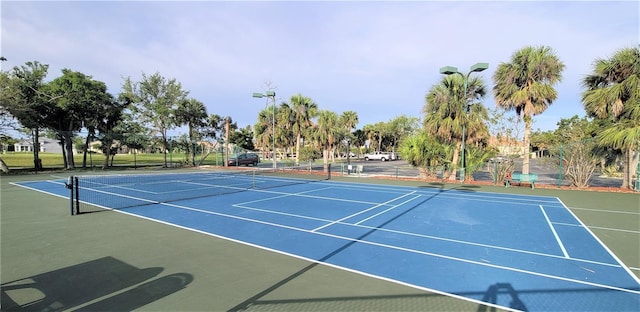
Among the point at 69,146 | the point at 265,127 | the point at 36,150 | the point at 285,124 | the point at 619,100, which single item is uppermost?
the point at 265,127

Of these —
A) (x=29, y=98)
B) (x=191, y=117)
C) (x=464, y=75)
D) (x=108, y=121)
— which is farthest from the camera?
(x=191, y=117)

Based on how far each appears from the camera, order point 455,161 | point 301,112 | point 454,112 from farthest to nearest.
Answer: point 301,112, point 455,161, point 454,112

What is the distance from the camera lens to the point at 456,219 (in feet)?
32.9

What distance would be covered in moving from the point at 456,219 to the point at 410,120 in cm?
5867

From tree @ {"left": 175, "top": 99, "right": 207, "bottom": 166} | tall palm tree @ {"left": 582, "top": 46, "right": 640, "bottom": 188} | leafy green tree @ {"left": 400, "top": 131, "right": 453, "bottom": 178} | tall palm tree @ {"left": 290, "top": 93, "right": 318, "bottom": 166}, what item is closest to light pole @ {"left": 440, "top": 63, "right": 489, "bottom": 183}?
leafy green tree @ {"left": 400, "top": 131, "right": 453, "bottom": 178}

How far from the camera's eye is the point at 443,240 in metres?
7.61

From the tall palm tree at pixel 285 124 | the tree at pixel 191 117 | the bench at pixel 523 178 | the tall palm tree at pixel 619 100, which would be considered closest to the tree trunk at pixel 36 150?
the tree at pixel 191 117

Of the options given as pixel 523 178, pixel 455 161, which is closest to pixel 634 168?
pixel 523 178

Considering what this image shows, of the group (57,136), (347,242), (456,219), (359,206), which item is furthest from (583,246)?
(57,136)

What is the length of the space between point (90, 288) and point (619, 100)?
23020 mm

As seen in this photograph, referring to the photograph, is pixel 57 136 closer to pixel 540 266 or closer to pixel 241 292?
pixel 241 292

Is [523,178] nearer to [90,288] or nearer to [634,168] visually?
[634,168]

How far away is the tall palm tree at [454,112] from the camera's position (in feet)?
64.5

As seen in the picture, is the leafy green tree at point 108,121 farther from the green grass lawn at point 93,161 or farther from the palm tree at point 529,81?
the palm tree at point 529,81
